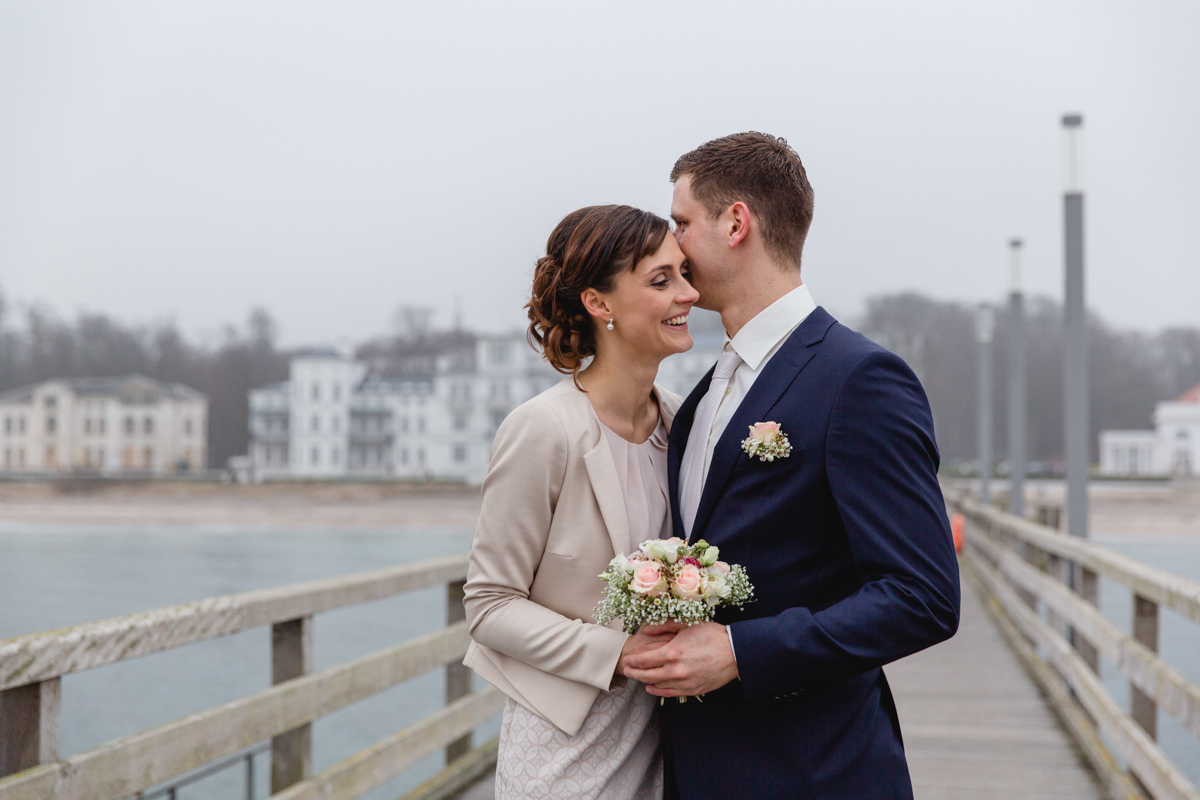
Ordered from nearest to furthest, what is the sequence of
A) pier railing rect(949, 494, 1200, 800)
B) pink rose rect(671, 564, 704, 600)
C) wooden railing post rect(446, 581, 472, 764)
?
pink rose rect(671, 564, 704, 600), pier railing rect(949, 494, 1200, 800), wooden railing post rect(446, 581, 472, 764)

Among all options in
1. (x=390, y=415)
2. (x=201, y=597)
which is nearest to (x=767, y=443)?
(x=201, y=597)

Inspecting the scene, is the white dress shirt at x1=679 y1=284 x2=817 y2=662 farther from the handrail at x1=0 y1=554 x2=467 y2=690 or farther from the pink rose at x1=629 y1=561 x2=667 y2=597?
the handrail at x1=0 y1=554 x2=467 y2=690

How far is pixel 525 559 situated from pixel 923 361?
8653 centimetres

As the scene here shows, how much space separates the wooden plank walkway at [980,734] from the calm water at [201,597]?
4.74 m

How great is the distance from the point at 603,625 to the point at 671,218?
0.86m

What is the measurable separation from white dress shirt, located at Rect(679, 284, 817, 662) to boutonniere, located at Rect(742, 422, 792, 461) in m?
0.17

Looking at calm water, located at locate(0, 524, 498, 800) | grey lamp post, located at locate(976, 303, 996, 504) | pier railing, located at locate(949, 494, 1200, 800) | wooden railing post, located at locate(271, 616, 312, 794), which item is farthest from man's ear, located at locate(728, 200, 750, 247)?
grey lamp post, located at locate(976, 303, 996, 504)

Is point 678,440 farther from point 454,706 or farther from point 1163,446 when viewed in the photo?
point 1163,446

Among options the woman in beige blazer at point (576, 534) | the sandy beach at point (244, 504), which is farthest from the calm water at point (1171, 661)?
the sandy beach at point (244, 504)

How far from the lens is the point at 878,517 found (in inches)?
73.3

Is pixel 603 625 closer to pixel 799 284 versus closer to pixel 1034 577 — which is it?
pixel 799 284

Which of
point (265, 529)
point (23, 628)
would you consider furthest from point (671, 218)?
point (265, 529)

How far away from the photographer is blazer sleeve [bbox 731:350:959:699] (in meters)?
1.85

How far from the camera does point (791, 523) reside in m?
1.97
